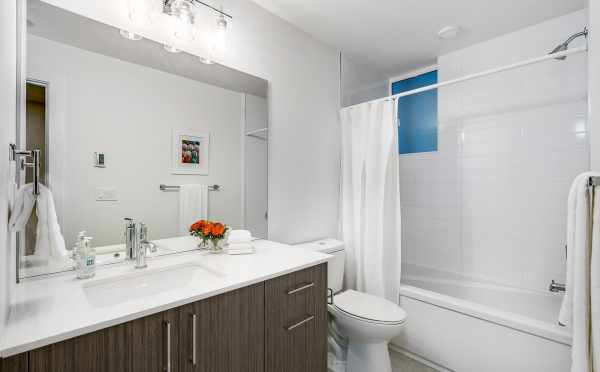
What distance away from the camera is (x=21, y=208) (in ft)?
2.74

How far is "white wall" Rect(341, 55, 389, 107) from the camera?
8.29 ft

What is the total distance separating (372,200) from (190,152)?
1346 millimetres

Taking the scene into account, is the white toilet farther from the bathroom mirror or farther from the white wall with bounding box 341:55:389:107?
the white wall with bounding box 341:55:389:107

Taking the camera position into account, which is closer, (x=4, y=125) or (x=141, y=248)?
(x=4, y=125)

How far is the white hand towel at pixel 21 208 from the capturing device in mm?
819

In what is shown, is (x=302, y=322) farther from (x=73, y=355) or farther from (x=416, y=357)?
(x=416, y=357)

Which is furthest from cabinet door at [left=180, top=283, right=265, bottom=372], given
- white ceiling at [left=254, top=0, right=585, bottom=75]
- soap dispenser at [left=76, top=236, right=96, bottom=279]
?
white ceiling at [left=254, top=0, right=585, bottom=75]

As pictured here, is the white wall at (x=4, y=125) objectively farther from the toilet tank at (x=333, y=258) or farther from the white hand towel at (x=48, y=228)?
the toilet tank at (x=333, y=258)

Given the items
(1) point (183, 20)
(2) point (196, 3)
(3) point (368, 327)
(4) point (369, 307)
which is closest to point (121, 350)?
(3) point (368, 327)

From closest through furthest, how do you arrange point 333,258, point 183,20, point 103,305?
point 103,305 < point 183,20 < point 333,258

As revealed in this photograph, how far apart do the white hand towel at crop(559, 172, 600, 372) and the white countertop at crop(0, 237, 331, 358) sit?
1.12 meters

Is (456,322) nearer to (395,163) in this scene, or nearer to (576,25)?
(395,163)

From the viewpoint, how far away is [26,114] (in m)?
1.08

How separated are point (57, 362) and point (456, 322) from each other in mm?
1911
